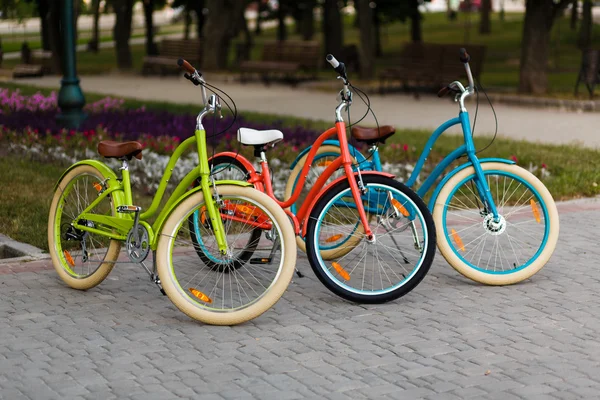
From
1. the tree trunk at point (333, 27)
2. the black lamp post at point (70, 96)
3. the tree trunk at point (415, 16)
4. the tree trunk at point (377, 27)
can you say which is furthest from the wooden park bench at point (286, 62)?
the black lamp post at point (70, 96)

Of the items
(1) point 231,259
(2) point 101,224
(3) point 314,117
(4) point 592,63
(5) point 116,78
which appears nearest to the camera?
(1) point 231,259

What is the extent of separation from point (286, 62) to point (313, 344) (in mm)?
19798

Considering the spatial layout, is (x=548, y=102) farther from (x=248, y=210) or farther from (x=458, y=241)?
(x=248, y=210)

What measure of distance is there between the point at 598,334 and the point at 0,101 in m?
11.3

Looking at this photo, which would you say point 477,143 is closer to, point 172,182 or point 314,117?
point 172,182

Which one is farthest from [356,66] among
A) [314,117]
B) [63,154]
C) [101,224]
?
[101,224]

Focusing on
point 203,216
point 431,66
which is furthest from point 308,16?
point 203,216

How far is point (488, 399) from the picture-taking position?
481cm

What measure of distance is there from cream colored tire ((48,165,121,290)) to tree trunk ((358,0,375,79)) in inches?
681

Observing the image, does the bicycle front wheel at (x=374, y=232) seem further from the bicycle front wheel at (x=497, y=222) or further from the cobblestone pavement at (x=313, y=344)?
the bicycle front wheel at (x=497, y=222)

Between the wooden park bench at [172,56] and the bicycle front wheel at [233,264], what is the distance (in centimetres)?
2099

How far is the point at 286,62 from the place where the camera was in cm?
2512

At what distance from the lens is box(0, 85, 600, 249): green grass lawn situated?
28.9 ft

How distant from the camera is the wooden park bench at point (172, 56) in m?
28.2
